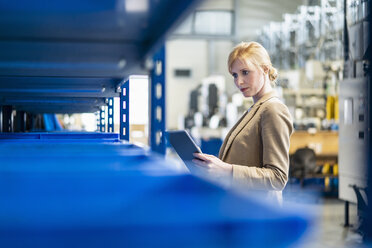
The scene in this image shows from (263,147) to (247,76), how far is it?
26cm

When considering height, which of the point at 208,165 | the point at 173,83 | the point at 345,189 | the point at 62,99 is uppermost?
the point at 173,83

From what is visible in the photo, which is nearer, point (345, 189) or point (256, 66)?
point (256, 66)

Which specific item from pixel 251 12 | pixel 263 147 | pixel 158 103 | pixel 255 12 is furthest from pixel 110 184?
pixel 255 12

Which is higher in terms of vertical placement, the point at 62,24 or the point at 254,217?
the point at 62,24

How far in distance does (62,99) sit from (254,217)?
3.00 m

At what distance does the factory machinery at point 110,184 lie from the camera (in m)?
0.50

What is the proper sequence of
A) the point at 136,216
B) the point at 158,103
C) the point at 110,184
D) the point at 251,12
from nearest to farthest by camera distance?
the point at 136,216 → the point at 110,184 → the point at 158,103 → the point at 251,12

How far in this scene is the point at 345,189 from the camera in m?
5.29

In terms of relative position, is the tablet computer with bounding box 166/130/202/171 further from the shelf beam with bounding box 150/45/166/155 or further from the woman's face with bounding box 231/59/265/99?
the woman's face with bounding box 231/59/265/99

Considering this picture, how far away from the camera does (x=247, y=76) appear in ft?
5.49

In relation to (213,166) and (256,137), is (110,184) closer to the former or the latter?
(213,166)

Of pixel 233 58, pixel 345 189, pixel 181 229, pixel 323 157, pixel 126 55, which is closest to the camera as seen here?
pixel 181 229

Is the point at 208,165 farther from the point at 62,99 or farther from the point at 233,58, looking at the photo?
the point at 62,99

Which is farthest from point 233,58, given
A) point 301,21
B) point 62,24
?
point 301,21
